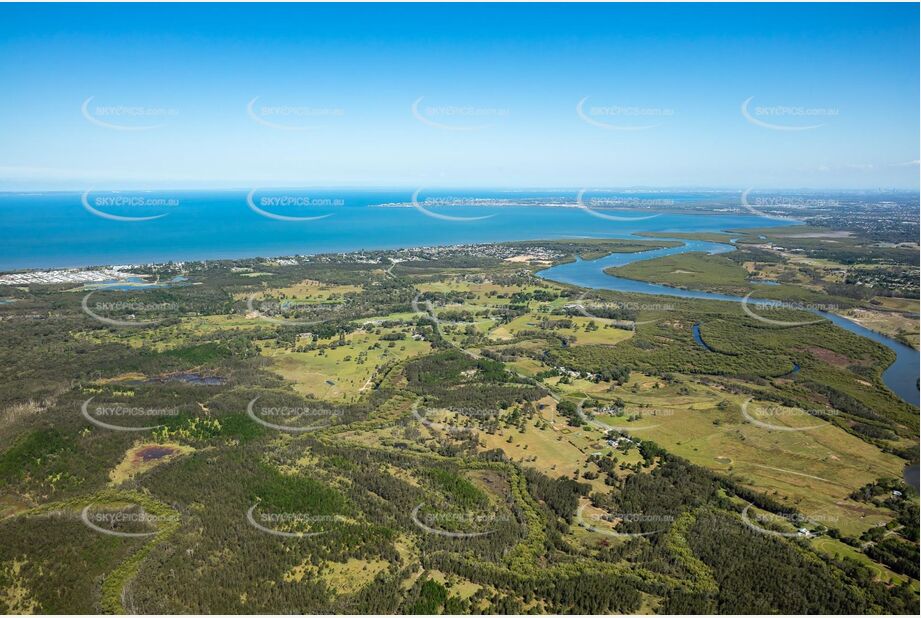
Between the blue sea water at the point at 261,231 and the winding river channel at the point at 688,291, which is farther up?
the blue sea water at the point at 261,231

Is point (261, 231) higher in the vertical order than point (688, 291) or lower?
higher

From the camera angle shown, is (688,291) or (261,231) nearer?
(688,291)

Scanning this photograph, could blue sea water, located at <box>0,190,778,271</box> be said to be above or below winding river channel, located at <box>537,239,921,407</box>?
above

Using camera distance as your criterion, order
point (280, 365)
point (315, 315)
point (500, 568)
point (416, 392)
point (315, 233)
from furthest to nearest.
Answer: point (315, 233), point (315, 315), point (280, 365), point (416, 392), point (500, 568)

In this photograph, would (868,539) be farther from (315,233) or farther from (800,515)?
(315,233)

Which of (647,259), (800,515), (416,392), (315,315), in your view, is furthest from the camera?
(647,259)

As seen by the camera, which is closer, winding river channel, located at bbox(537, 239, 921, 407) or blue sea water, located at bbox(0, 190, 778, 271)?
winding river channel, located at bbox(537, 239, 921, 407)

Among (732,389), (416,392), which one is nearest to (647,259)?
(732,389)

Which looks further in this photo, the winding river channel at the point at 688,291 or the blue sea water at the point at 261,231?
the blue sea water at the point at 261,231
